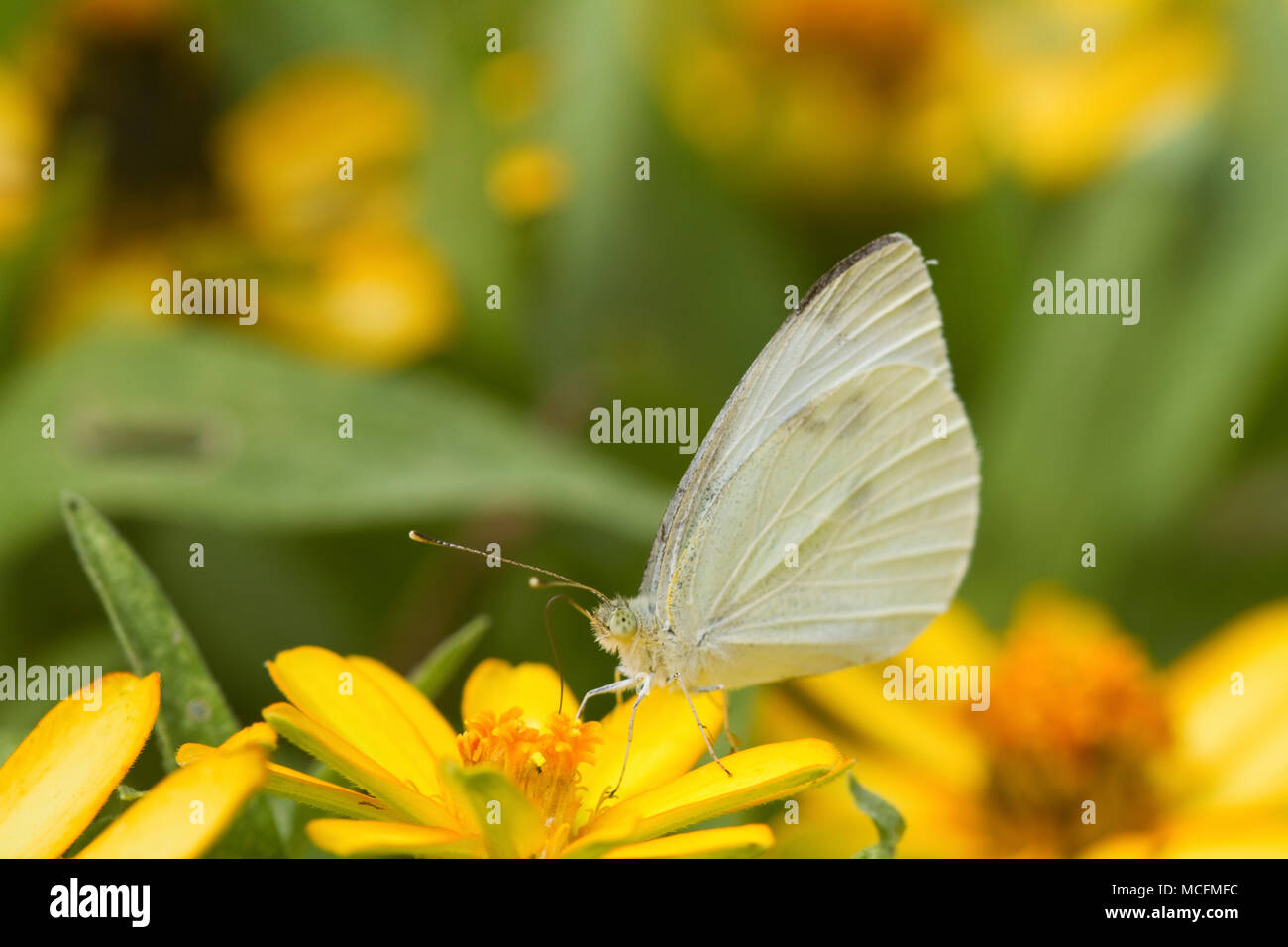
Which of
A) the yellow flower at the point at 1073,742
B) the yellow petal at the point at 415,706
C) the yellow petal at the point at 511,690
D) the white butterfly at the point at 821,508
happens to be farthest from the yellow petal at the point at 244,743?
the yellow flower at the point at 1073,742

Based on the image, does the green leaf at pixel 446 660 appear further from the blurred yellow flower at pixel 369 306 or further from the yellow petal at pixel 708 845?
the blurred yellow flower at pixel 369 306

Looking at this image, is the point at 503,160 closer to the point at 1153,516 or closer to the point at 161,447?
the point at 161,447

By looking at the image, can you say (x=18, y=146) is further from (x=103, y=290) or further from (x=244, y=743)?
(x=244, y=743)

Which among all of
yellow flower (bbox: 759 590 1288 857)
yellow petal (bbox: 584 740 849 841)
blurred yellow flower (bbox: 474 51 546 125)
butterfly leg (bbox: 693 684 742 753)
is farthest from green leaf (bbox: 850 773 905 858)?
blurred yellow flower (bbox: 474 51 546 125)

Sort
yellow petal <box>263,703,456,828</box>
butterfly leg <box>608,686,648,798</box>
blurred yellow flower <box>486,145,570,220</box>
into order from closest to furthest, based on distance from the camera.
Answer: yellow petal <box>263,703,456,828</box>, butterfly leg <box>608,686,648,798</box>, blurred yellow flower <box>486,145,570,220</box>

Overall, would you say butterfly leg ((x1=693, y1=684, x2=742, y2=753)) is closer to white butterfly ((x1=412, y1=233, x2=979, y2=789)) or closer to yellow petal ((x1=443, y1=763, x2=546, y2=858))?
white butterfly ((x1=412, y1=233, x2=979, y2=789))
